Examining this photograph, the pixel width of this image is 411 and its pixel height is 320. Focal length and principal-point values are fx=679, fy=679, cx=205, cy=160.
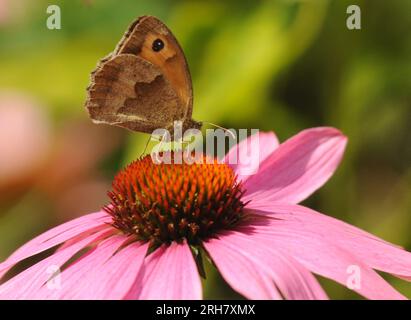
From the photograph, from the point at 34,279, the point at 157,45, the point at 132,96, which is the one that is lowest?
the point at 34,279

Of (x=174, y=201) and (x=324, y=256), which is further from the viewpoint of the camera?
(x=174, y=201)

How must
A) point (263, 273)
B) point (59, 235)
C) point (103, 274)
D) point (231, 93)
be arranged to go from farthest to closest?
point (231, 93), point (59, 235), point (103, 274), point (263, 273)

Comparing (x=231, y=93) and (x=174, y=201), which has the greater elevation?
(x=231, y=93)

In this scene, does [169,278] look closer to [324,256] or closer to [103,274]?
[103,274]

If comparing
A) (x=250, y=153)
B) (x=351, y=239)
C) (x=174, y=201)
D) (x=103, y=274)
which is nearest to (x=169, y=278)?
(x=103, y=274)

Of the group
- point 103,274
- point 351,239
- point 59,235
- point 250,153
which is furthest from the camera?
point 250,153

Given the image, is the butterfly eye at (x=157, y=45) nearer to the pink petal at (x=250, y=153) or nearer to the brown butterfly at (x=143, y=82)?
the brown butterfly at (x=143, y=82)

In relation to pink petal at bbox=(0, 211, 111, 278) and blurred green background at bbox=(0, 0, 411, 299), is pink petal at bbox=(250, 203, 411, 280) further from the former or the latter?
blurred green background at bbox=(0, 0, 411, 299)
